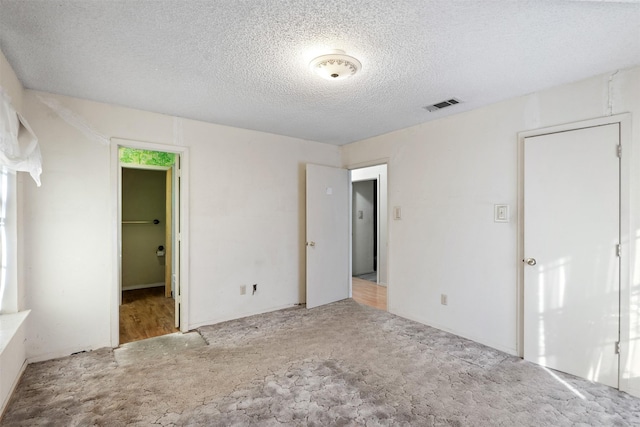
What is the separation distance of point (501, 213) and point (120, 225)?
12.3ft

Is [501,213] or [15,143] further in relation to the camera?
[501,213]

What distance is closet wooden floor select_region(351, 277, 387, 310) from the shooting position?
14.7 ft

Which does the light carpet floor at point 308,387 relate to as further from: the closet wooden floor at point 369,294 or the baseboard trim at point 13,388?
the closet wooden floor at point 369,294

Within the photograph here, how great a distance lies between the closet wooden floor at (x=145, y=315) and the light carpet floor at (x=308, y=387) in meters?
0.27

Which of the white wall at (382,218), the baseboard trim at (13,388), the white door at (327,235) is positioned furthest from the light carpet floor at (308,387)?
the white wall at (382,218)

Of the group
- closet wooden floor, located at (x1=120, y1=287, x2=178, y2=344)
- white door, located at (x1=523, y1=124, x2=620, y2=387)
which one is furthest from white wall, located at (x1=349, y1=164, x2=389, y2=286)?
closet wooden floor, located at (x1=120, y1=287, x2=178, y2=344)

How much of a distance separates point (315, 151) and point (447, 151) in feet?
6.18

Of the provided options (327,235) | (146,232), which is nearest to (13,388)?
(327,235)

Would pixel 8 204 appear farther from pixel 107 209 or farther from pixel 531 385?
pixel 531 385

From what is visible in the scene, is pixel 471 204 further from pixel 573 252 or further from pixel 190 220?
pixel 190 220

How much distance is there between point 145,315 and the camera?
12.9ft

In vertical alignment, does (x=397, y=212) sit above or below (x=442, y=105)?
below

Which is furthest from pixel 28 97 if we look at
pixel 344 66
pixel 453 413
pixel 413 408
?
pixel 453 413

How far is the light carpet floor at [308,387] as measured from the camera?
1.95 metres
